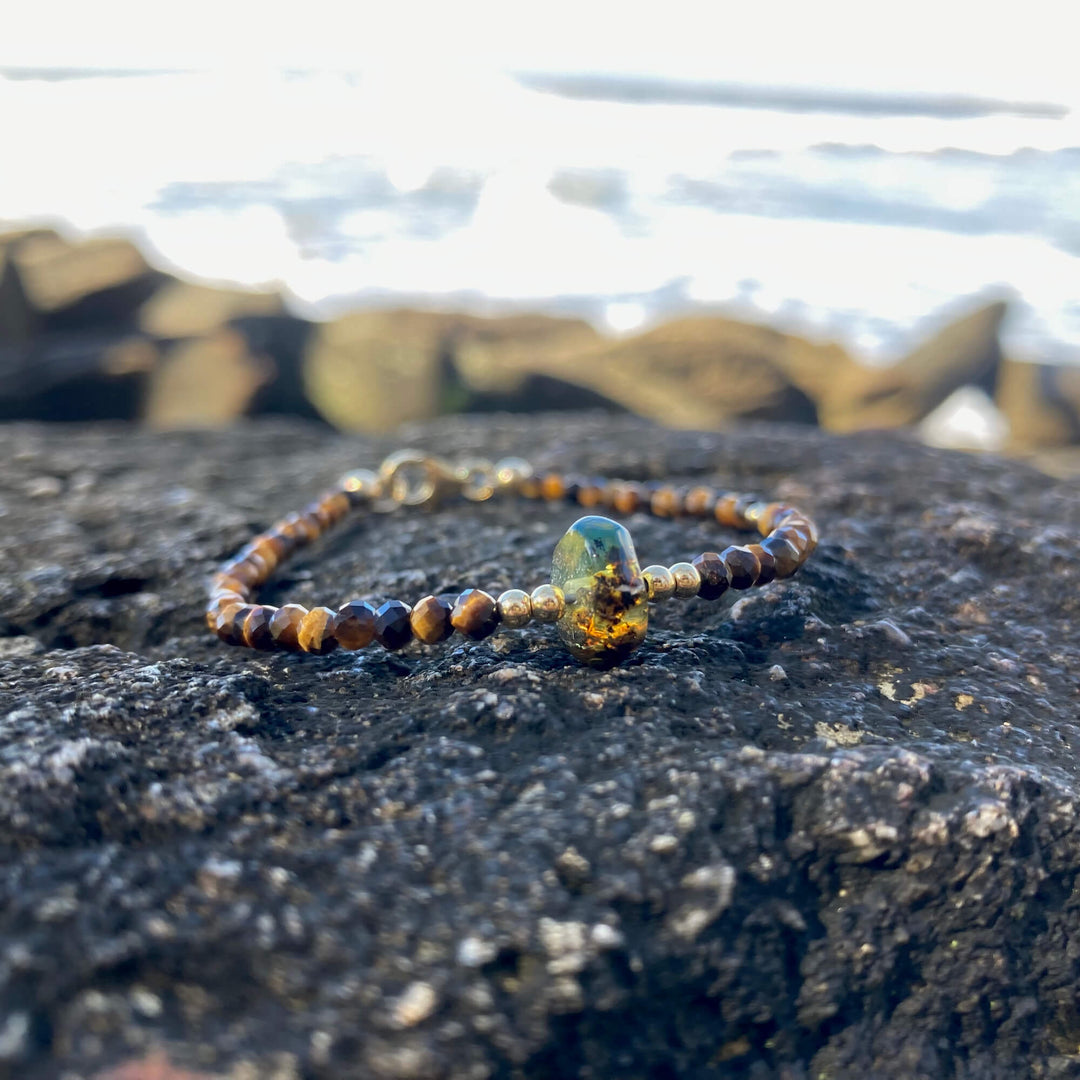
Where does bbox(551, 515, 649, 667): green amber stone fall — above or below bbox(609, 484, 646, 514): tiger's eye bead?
above

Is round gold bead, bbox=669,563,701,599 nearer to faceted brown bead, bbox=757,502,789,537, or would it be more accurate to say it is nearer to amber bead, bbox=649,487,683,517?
faceted brown bead, bbox=757,502,789,537

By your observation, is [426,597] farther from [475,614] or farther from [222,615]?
[222,615]

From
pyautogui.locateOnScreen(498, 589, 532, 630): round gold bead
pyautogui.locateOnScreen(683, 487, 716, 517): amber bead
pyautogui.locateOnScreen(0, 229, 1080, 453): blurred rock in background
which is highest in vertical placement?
pyautogui.locateOnScreen(498, 589, 532, 630): round gold bead

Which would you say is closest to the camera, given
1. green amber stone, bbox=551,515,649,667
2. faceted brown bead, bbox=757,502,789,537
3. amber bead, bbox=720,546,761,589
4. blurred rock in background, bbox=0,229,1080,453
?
green amber stone, bbox=551,515,649,667

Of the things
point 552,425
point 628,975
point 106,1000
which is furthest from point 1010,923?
Result: point 552,425

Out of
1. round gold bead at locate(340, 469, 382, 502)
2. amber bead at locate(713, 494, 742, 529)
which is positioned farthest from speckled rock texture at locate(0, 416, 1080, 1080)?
round gold bead at locate(340, 469, 382, 502)

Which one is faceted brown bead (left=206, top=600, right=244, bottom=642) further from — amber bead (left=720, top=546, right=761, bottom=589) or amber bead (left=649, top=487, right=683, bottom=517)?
amber bead (left=649, top=487, right=683, bottom=517)

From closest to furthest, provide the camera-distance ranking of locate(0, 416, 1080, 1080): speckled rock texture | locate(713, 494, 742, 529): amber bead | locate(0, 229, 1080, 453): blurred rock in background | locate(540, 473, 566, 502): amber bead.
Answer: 1. locate(0, 416, 1080, 1080): speckled rock texture
2. locate(713, 494, 742, 529): amber bead
3. locate(540, 473, 566, 502): amber bead
4. locate(0, 229, 1080, 453): blurred rock in background

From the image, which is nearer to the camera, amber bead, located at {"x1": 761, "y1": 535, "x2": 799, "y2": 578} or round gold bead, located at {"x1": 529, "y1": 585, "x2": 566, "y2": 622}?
round gold bead, located at {"x1": 529, "y1": 585, "x2": 566, "y2": 622}

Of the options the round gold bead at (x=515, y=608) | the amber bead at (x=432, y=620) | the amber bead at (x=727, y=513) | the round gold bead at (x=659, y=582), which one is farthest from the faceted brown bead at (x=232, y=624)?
the amber bead at (x=727, y=513)
